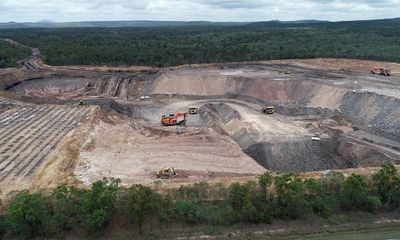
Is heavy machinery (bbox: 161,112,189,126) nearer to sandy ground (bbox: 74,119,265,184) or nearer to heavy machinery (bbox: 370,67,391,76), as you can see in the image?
sandy ground (bbox: 74,119,265,184)

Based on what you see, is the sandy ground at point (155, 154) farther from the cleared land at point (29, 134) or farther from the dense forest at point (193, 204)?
the dense forest at point (193, 204)

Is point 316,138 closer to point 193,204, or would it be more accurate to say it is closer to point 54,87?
point 193,204

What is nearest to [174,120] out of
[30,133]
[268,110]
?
[268,110]

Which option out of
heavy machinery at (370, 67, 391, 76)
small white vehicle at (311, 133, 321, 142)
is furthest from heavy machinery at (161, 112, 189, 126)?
heavy machinery at (370, 67, 391, 76)

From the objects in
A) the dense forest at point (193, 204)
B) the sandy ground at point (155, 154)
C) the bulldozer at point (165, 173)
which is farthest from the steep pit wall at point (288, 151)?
the bulldozer at point (165, 173)

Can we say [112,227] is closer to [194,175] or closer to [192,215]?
[192,215]

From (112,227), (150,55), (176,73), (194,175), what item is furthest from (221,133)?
(150,55)

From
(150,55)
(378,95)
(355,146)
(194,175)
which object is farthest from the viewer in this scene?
(150,55)
